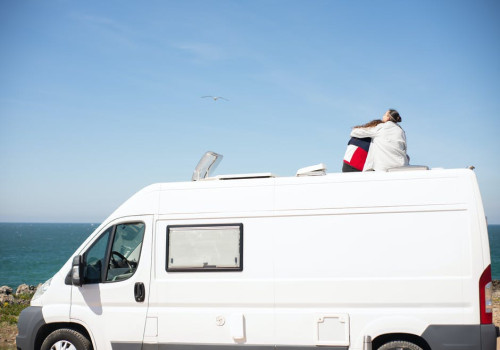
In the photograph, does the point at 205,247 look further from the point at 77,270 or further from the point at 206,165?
the point at 77,270

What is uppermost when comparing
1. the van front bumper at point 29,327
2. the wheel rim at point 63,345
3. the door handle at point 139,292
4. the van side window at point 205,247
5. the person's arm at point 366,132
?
the person's arm at point 366,132

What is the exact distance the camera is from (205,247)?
7.20 m

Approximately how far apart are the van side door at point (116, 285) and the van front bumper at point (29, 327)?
1.70ft

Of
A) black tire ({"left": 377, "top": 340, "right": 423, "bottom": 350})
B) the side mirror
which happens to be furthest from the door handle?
black tire ({"left": 377, "top": 340, "right": 423, "bottom": 350})

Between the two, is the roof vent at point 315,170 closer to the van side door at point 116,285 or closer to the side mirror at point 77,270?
the van side door at point 116,285

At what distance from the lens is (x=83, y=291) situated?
Answer: 7.51 meters

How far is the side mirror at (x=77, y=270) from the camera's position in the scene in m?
7.40

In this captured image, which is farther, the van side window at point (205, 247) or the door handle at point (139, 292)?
the door handle at point (139, 292)

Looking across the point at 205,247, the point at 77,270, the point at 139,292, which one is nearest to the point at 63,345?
the point at 77,270

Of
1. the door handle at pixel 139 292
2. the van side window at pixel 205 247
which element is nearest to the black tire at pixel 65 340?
the door handle at pixel 139 292

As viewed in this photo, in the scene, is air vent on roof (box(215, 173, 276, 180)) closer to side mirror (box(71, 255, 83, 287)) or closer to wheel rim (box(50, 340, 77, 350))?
side mirror (box(71, 255, 83, 287))

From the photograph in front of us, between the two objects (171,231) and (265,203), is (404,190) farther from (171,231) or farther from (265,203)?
(171,231)

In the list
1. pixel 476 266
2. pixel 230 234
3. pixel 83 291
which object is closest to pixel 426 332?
pixel 476 266

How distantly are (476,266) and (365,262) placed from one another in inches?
48.3
